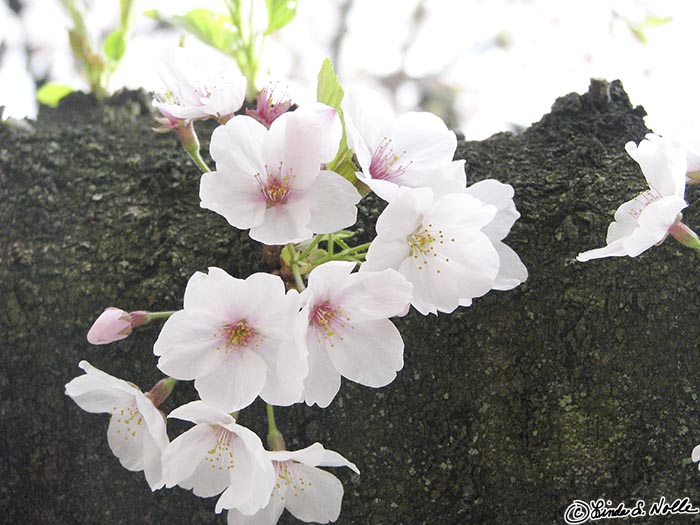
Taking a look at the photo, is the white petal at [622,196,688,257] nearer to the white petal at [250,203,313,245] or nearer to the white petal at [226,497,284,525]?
the white petal at [250,203,313,245]

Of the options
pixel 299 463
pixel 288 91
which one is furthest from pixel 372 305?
pixel 288 91

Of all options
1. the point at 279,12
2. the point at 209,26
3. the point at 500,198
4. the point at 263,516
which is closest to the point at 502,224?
the point at 500,198

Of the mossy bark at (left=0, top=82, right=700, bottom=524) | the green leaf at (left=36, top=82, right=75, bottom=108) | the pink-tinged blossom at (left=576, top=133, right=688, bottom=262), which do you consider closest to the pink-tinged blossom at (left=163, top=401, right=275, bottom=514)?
the mossy bark at (left=0, top=82, right=700, bottom=524)

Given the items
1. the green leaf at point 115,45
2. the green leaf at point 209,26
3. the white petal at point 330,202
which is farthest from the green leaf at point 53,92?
the white petal at point 330,202

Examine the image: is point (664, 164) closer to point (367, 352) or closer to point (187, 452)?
point (367, 352)

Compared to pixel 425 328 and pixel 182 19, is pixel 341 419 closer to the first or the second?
pixel 425 328
